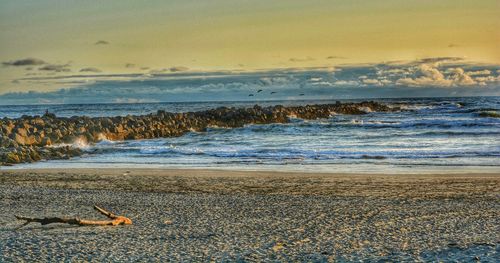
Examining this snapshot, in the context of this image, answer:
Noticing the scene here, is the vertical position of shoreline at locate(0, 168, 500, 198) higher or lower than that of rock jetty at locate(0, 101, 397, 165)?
lower

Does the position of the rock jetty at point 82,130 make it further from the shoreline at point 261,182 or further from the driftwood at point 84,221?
the driftwood at point 84,221

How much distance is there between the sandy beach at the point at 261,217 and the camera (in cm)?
598

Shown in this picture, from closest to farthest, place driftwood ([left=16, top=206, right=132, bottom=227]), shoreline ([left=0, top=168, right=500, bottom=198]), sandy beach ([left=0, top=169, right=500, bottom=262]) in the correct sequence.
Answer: sandy beach ([left=0, top=169, right=500, bottom=262]) < driftwood ([left=16, top=206, right=132, bottom=227]) < shoreline ([left=0, top=168, right=500, bottom=198])

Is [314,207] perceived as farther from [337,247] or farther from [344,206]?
[337,247]

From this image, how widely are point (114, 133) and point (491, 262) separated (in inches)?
924

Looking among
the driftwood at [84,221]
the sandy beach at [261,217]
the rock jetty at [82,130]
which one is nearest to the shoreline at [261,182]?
the sandy beach at [261,217]

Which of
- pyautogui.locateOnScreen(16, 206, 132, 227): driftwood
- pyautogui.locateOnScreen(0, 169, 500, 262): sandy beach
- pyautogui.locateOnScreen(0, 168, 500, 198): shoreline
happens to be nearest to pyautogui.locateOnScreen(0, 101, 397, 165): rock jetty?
pyautogui.locateOnScreen(0, 168, 500, 198): shoreline

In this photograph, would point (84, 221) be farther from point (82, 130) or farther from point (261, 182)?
point (82, 130)

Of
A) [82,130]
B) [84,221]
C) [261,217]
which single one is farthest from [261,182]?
[82,130]

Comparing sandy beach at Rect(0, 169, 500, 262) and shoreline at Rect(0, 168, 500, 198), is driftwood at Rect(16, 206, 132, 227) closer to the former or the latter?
sandy beach at Rect(0, 169, 500, 262)

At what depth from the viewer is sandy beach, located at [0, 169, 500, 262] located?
19.6ft

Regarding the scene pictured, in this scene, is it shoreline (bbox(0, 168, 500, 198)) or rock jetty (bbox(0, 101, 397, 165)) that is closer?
shoreline (bbox(0, 168, 500, 198))

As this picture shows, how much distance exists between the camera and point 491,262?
5.48 m

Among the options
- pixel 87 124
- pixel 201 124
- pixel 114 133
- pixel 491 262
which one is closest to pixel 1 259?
pixel 491 262
